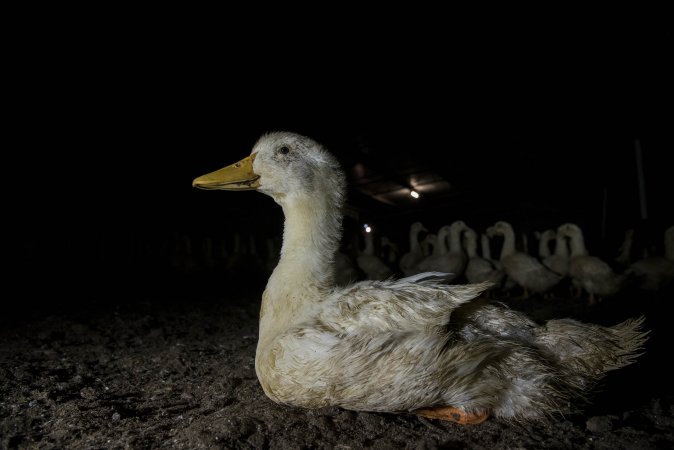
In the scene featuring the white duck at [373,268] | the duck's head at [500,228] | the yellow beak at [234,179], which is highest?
the yellow beak at [234,179]

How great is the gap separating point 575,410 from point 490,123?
9.03 meters

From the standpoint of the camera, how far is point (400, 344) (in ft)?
6.69

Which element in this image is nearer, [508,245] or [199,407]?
[199,407]

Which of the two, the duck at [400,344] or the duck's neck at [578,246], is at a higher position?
the duck at [400,344]

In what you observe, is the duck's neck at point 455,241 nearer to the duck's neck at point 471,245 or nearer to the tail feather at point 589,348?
the duck's neck at point 471,245

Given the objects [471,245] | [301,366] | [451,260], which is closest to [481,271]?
[451,260]

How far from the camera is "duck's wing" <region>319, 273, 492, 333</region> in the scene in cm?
210

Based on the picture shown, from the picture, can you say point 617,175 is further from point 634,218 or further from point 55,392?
point 55,392

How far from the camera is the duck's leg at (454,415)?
2.26 metres

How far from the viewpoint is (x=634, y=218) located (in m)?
13.7

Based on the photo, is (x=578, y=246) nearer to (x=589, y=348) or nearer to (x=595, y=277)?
(x=595, y=277)

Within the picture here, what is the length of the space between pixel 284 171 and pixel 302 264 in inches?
25.9

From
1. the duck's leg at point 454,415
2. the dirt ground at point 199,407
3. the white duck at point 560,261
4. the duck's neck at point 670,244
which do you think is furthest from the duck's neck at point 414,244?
the duck's leg at point 454,415

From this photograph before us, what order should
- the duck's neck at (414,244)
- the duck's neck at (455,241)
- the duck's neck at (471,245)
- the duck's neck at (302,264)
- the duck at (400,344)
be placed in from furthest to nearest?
the duck's neck at (414,244) < the duck's neck at (471,245) < the duck's neck at (455,241) < the duck's neck at (302,264) < the duck at (400,344)
